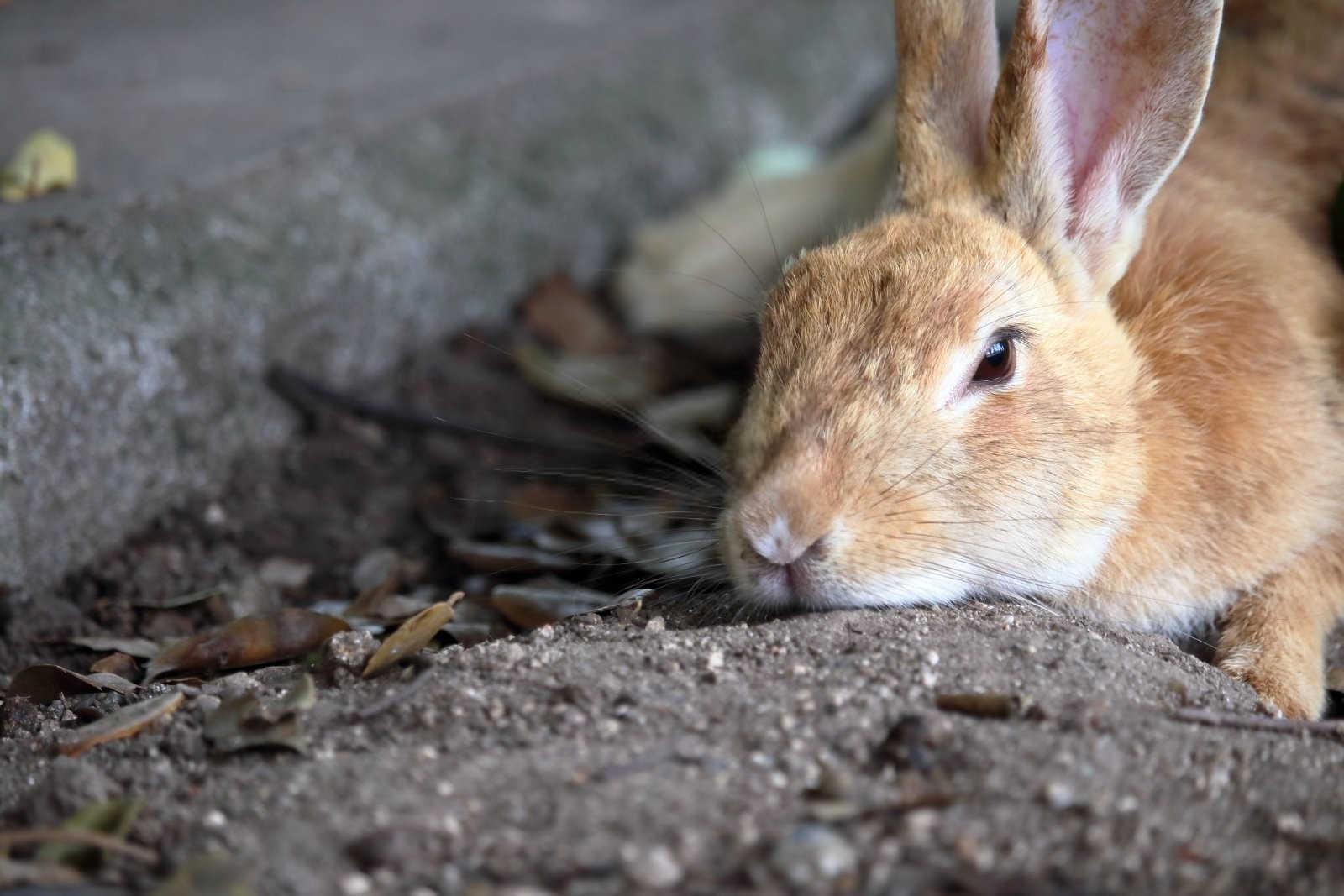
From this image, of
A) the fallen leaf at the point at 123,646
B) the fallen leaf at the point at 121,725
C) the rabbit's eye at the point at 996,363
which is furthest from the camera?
the fallen leaf at the point at 123,646

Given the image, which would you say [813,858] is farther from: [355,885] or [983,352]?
[983,352]

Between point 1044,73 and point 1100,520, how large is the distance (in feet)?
3.27

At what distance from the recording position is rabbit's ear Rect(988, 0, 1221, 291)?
9.34 ft

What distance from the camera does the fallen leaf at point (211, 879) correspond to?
1.82 m

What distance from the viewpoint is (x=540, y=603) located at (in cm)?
324

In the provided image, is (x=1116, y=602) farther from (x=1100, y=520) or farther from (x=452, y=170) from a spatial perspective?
(x=452, y=170)

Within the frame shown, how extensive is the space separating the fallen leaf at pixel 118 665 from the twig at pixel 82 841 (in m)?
0.99

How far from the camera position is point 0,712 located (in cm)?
267

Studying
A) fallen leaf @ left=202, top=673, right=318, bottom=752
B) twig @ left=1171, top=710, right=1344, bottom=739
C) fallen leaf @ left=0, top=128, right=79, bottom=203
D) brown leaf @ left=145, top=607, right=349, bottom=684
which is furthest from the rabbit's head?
fallen leaf @ left=0, top=128, right=79, bottom=203

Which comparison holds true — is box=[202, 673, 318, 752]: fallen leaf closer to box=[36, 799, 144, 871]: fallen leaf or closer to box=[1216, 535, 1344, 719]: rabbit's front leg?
box=[36, 799, 144, 871]: fallen leaf

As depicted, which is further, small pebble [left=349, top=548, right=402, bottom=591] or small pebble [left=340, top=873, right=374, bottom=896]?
small pebble [left=349, top=548, right=402, bottom=591]

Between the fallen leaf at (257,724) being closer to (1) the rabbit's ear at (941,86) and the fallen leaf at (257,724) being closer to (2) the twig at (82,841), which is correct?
(2) the twig at (82,841)

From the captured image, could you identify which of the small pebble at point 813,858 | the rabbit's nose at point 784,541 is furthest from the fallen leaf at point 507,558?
the small pebble at point 813,858

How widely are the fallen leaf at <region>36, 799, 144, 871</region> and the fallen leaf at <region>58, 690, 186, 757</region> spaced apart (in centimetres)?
28
